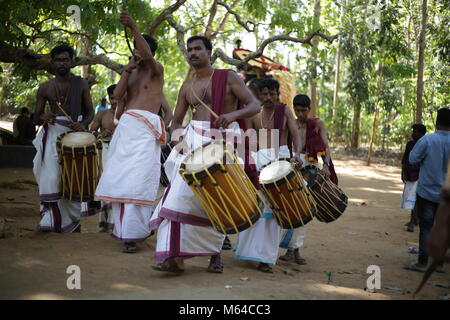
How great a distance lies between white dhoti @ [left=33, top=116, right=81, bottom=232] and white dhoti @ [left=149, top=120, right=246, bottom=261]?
5.83 feet

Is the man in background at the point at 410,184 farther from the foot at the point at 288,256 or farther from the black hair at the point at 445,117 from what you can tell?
the foot at the point at 288,256

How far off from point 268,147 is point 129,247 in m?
1.86

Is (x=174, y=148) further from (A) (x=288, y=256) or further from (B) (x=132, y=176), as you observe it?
(A) (x=288, y=256)

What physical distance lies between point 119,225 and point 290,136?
7.16ft

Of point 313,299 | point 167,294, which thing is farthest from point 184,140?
point 313,299

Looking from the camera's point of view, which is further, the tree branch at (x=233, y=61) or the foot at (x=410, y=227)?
the tree branch at (x=233, y=61)

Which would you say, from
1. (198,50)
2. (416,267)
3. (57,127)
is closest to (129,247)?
(57,127)

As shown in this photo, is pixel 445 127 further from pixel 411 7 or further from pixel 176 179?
pixel 411 7

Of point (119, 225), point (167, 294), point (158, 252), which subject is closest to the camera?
point (167, 294)

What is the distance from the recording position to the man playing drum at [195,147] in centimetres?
434

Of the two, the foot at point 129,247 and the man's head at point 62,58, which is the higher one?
the man's head at point 62,58

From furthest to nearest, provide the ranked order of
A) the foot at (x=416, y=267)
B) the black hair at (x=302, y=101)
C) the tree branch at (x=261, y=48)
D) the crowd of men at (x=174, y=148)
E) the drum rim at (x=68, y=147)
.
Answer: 1. the tree branch at (x=261, y=48)
2. the black hair at (x=302, y=101)
3. the foot at (x=416, y=267)
4. the drum rim at (x=68, y=147)
5. the crowd of men at (x=174, y=148)

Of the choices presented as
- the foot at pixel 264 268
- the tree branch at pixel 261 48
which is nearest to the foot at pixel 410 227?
the tree branch at pixel 261 48

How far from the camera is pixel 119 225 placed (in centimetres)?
523
